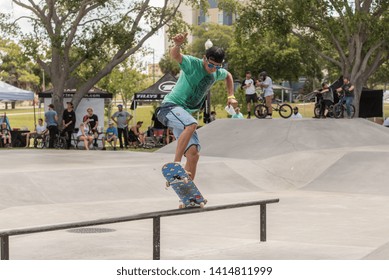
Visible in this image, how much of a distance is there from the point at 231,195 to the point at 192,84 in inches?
309

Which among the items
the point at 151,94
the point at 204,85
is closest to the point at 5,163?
the point at 204,85

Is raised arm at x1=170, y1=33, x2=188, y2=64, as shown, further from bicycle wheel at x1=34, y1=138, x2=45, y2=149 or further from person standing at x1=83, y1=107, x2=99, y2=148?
bicycle wheel at x1=34, y1=138, x2=45, y2=149

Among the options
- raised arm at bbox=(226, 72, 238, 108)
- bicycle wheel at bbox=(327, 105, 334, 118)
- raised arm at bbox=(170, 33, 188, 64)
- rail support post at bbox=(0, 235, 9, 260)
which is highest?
raised arm at bbox=(170, 33, 188, 64)

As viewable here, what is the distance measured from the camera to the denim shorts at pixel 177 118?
329 inches

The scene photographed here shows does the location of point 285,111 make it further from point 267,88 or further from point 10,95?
point 10,95

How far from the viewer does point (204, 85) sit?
27.8 feet

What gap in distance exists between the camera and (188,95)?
27.9ft

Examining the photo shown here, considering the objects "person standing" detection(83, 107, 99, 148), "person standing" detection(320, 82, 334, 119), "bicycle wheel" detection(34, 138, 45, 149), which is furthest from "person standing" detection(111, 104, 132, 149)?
"person standing" detection(320, 82, 334, 119)

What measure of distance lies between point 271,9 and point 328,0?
2.76 m

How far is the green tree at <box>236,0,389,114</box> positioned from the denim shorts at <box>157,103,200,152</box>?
27.1 meters

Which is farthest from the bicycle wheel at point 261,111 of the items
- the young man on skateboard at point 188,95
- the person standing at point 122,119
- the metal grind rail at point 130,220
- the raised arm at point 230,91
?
the young man on skateboard at point 188,95

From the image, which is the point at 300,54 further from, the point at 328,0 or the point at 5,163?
the point at 5,163

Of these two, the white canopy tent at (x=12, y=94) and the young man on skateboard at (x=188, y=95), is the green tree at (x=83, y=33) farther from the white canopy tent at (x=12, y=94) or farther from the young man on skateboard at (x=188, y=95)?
the young man on skateboard at (x=188, y=95)

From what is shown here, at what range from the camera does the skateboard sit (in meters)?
8.31
